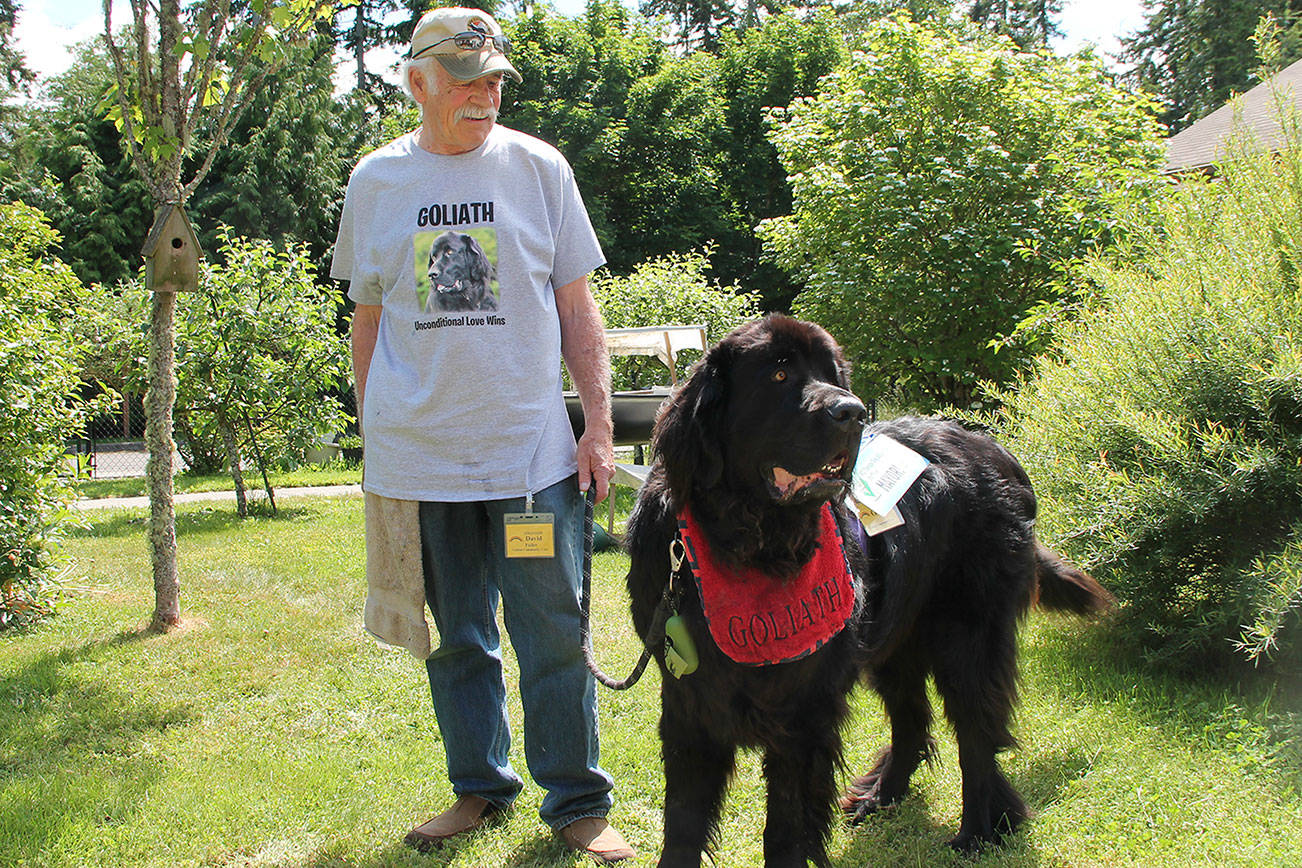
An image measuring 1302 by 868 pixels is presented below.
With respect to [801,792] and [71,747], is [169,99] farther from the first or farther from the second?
[801,792]

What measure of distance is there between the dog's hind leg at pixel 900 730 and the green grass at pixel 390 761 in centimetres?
8

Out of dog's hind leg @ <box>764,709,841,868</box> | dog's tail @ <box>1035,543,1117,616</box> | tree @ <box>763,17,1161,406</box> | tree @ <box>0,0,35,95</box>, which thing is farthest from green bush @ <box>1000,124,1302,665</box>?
tree @ <box>0,0,35,95</box>

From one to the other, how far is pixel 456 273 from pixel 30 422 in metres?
3.85

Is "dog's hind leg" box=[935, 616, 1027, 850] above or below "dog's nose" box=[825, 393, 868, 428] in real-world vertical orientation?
below

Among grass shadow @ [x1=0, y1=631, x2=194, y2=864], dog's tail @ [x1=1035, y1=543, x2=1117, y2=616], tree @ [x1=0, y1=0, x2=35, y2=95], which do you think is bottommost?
grass shadow @ [x1=0, y1=631, x2=194, y2=864]

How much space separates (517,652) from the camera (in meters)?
2.85

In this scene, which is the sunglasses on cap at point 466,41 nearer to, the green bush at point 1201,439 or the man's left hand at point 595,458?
the man's left hand at point 595,458

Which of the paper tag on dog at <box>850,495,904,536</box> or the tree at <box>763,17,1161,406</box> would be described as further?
the tree at <box>763,17,1161,406</box>

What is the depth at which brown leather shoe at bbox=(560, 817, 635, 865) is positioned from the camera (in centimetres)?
271

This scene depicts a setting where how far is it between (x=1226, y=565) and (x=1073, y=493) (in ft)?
2.11

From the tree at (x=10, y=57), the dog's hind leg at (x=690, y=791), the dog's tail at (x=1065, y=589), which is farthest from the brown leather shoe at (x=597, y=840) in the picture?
the tree at (x=10, y=57)

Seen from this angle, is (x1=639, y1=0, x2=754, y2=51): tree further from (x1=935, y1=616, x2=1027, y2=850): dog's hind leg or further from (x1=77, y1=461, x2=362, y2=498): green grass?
(x1=935, y1=616, x2=1027, y2=850): dog's hind leg

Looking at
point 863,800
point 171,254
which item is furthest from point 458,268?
point 171,254

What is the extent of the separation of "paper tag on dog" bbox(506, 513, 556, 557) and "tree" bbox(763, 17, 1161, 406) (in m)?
6.23
